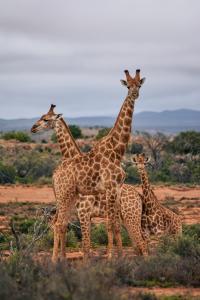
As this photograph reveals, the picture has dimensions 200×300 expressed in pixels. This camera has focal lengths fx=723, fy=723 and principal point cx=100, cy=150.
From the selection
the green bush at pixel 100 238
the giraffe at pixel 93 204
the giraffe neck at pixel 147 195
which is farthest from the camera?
the green bush at pixel 100 238

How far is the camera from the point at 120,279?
30.6 feet

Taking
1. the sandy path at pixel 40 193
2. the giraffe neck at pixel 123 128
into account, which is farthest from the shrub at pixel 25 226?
the sandy path at pixel 40 193

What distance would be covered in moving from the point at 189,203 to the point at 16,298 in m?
17.5

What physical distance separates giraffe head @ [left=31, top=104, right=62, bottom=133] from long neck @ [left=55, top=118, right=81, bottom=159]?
0.29 feet

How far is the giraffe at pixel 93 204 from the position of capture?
1137 cm

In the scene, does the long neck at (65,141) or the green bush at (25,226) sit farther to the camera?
the green bush at (25,226)

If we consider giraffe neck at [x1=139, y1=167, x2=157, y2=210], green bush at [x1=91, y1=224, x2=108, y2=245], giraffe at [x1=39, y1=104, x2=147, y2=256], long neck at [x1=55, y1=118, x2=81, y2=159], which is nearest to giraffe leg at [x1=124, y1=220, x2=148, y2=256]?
giraffe at [x1=39, y1=104, x2=147, y2=256]

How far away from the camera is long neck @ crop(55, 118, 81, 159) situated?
1162 cm

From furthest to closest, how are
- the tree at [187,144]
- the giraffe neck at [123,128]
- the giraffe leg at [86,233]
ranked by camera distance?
the tree at [187,144], the giraffe neck at [123,128], the giraffe leg at [86,233]

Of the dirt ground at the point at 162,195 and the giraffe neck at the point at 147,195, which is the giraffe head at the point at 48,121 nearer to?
the giraffe neck at the point at 147,195

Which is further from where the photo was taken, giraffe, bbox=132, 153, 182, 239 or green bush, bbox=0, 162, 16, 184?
green bush, bbox=0, 162, 16, 184

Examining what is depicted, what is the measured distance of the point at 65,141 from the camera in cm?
1164

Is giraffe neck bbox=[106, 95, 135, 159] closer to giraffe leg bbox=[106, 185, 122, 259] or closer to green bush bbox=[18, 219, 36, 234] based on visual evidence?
giraffe leg bbox=[106, 185, 122, 259]

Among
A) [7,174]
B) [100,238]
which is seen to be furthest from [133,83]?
[7,174]
